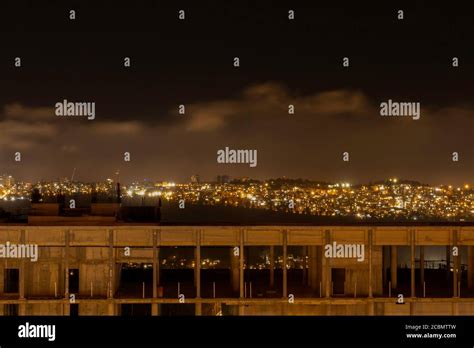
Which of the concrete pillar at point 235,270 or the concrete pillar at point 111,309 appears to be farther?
the concrete pillar at point 235,270

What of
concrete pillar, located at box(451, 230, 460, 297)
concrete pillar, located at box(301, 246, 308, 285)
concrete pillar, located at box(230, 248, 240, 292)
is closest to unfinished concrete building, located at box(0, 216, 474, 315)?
concrete pillar, located at box(451, 230, 460, 297)

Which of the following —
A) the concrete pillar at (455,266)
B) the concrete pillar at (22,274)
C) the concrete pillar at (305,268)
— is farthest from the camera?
the concrete pillar at (305,268)

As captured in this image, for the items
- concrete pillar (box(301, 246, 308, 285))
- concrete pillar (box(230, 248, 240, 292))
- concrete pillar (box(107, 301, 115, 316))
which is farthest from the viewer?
concrete pillar (box(301, 246, 308, 285))

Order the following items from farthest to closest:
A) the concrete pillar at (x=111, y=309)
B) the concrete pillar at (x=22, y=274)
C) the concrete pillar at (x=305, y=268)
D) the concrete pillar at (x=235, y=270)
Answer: the concrete pillar at (x=305, y=268), the concrete pillar at (x=235, y=270), the concrete pillar at (x=111, y=309), the concrete pillar at (x=22, y=274)

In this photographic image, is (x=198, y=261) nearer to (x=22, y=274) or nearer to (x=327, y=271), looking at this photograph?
(x=327, y=271)

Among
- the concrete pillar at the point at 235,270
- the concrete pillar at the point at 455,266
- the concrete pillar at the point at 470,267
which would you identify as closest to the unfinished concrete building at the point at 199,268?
the concrete pillar at the point at 455,266

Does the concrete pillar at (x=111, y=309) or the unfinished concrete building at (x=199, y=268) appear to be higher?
the unfinished concrete building at (x=199, y=268)

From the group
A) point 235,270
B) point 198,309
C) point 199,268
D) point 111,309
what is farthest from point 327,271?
point 111,309

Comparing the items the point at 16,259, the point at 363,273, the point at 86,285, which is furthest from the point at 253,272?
the point at 16,259

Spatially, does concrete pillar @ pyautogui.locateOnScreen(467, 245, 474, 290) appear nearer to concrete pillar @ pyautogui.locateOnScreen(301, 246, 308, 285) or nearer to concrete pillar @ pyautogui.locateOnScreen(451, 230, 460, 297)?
concrete pillar @ pyautogui.locateOnScreen(451, 230, 460, 297)

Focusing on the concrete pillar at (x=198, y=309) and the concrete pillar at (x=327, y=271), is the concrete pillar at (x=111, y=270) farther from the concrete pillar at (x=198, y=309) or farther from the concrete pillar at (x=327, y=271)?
the concrete pillar at (x=327, y=271)

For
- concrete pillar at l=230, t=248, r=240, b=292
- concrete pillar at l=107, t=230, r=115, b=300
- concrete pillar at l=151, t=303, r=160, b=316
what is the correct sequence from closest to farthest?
concrete pillar at l=107, t=230, r=115, b=300 < concrete pillar at l=151, t=303, r=160, b=316 < concrete pillar at l=230, t=248, r=240, b=292
